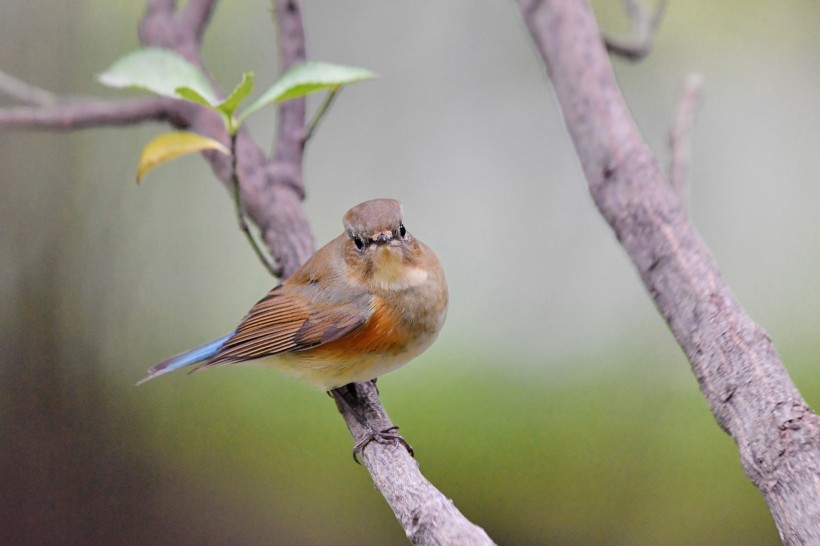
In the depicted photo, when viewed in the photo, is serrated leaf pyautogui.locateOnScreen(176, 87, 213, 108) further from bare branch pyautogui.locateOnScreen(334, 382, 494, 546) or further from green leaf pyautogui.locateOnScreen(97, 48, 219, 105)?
bare branch pyautogui.locateOnScreen(334, 382, 494, 546)

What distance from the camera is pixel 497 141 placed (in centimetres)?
359

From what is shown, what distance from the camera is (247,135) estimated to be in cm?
237

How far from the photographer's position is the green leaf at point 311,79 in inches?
64.9

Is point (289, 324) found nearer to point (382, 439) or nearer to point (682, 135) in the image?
point (382, 439)

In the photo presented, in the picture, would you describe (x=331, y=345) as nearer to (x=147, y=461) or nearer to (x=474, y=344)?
(x=474, y=344)

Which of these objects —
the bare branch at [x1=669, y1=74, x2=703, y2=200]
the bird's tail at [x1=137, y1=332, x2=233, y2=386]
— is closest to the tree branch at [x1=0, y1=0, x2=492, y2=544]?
the bird's tail at [x1=137, y1=332, x2=233, y2=386]

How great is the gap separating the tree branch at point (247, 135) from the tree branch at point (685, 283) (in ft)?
1.92

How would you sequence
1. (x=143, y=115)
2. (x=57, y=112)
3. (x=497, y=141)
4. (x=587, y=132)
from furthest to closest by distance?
(x=497, y=141) → (x=143, y=115) → (x=57, y=112) → (x=587, y=132)

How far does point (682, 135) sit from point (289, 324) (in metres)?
1.02

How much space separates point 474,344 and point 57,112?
1695 millimetres

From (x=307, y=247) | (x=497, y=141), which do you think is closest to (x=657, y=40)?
(x=497, y=141)

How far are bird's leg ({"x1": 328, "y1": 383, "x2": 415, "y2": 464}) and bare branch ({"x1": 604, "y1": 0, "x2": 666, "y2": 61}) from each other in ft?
3.82

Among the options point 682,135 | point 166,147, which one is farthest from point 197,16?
point 682,135

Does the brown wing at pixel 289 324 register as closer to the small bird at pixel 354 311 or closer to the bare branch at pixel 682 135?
the small bird at pixel 354 311
